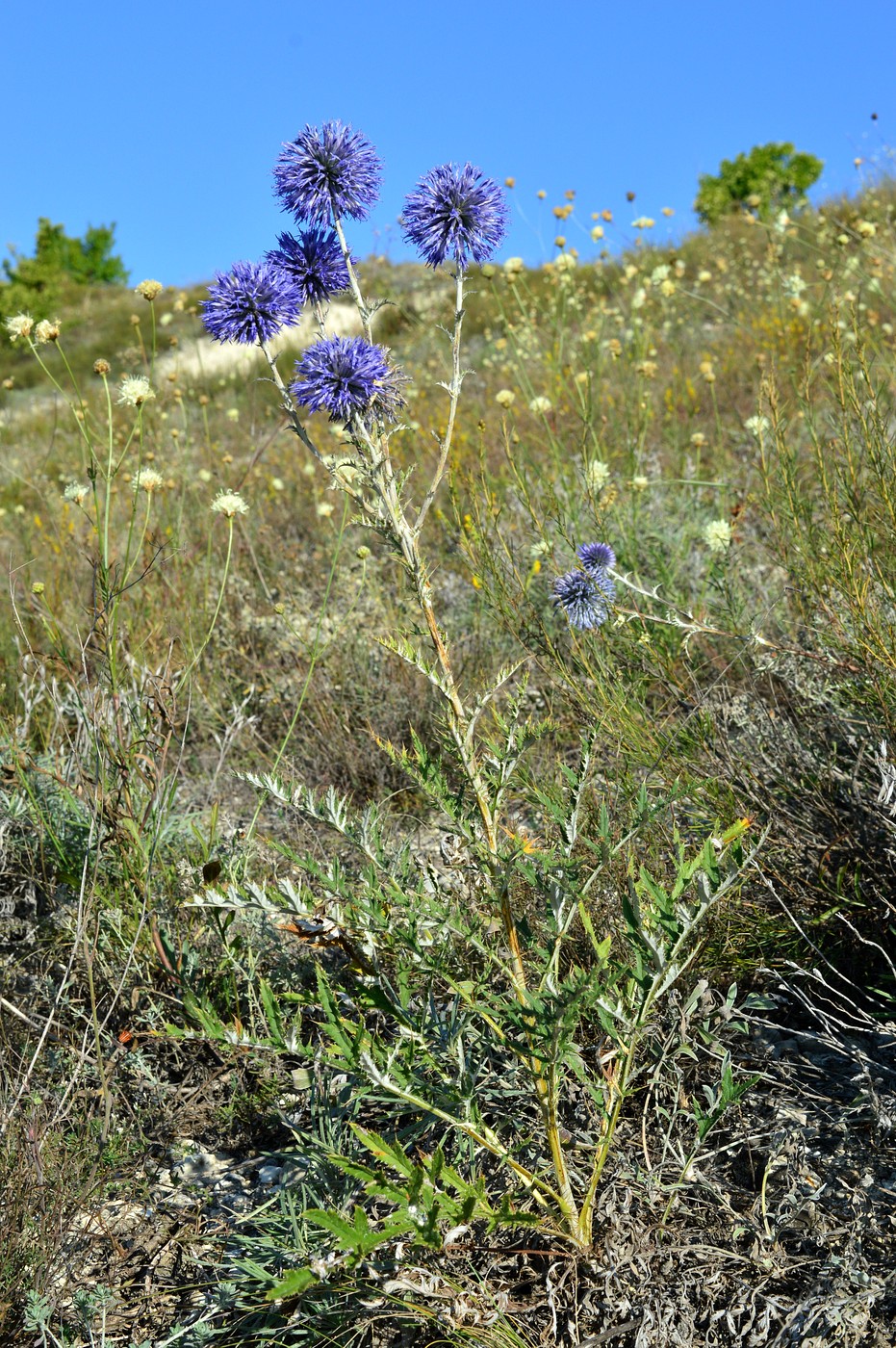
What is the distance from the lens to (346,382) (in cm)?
166

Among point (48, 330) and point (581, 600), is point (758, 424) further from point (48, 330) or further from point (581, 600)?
point (48, 330)

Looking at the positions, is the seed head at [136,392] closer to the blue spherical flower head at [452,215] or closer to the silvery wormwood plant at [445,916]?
the silvery wormwood plant at [445,916]

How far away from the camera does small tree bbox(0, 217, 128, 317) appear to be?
22422 millimetres

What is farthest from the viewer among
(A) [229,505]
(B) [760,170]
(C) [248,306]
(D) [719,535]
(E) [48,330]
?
(B) [760,170]

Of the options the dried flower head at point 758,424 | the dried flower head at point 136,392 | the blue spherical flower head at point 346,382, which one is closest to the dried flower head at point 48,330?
the dried flower head at point 136,392

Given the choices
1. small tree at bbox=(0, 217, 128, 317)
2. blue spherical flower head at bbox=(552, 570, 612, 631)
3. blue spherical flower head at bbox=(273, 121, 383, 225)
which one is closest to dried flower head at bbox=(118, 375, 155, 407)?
blue spherical flower head at bbox=(273, 121, 383, 225)

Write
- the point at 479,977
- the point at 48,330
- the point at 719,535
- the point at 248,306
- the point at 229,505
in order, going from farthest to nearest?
the point at 719,535
the point at 229,505
the point at 48,330
the point at 479,977
the point at 248,306

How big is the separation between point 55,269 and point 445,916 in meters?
27.5

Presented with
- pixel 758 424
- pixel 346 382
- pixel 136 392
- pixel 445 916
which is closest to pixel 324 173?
pixel 346 382

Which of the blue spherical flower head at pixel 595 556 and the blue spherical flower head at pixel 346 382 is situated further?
the blue spherical flower head at pixel 595 556

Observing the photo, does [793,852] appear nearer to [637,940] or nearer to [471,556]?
[637,940]

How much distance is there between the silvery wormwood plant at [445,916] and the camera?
4.94 feet

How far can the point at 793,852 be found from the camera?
2.20 meters

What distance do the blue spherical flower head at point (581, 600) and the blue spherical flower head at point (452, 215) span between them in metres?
1.03
